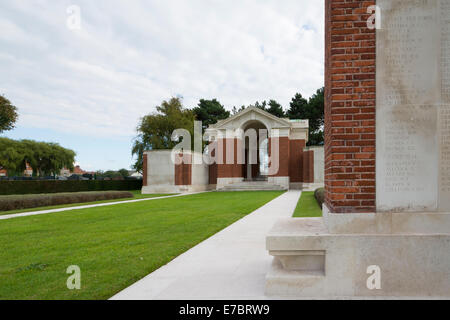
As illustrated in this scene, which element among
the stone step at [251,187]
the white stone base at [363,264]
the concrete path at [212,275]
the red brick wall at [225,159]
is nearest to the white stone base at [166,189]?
the stone step at [251,187]

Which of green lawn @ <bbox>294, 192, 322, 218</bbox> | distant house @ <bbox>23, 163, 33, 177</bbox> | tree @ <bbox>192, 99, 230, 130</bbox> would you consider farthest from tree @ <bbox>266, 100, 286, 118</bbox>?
green lawn @ <bbox>294, 192, 322, 218</bbox>

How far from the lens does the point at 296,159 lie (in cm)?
3111

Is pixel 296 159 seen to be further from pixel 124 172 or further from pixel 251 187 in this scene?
pixel 124 172

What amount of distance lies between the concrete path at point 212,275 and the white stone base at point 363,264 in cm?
50

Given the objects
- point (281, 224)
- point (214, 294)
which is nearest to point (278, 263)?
point (281, 224)

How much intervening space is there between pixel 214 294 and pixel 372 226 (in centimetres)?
204

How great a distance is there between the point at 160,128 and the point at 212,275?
127 feet

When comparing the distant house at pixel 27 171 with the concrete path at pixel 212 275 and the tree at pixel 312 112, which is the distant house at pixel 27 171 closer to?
the tree at pixel 312 112

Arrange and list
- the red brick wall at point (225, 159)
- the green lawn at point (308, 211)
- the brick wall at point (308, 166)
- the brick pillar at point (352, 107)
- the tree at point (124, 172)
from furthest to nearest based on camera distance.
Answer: the tree at point (124, 172) < the red brick wall at point (225, 159) < the brick wall at point (308, 166) < the green lawn at point (308, 211) < the brick pillar at point (352, 107)

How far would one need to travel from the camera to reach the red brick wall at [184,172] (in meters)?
26.6

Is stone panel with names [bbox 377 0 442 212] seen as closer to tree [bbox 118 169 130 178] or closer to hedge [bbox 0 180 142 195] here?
hedge [bbox 0 180 142 195]

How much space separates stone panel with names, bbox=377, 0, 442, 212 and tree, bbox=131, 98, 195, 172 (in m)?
38.2

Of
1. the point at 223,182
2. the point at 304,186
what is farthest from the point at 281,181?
the point at 223,182

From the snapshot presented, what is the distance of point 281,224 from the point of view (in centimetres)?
452
